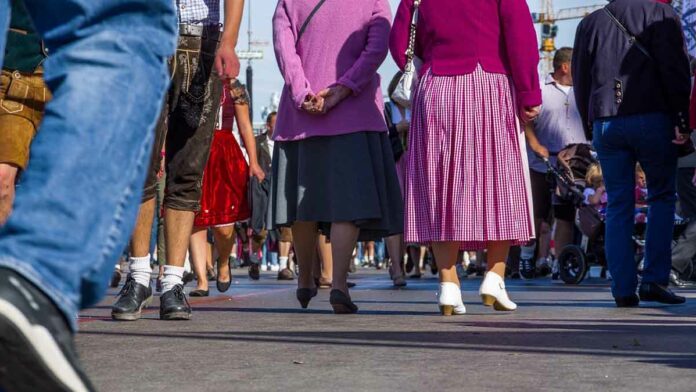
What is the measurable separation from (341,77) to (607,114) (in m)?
1.66

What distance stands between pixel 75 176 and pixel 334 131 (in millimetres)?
5783

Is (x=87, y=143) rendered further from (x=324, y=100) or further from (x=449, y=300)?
(x=324, y=100)

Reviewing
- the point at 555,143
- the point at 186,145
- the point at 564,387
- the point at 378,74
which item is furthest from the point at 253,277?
the point at 564,387

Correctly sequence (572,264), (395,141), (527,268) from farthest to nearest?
(527,268) → (395,141) → (572,264)

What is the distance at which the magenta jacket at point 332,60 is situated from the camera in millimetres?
7875

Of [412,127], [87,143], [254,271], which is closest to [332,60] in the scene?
[412,127]

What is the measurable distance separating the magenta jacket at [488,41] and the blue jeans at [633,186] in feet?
3.37

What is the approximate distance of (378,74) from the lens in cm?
822

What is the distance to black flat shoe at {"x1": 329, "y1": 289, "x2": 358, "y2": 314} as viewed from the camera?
Answer: 7.53 m

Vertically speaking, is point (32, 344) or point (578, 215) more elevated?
point (578, 215)

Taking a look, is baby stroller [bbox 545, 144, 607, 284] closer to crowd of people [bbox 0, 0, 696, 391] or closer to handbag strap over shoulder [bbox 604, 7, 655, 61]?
crowd of people [bbox 0, 0, 696, 391]

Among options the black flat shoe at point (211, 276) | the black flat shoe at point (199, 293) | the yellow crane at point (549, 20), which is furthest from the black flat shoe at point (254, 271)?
the yellow crane at point (549, 20)

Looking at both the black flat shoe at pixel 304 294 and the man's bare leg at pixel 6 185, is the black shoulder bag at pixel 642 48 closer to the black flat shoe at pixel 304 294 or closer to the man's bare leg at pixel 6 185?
the black flat shoe at pixel 304 294

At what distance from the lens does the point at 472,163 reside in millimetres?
7543
